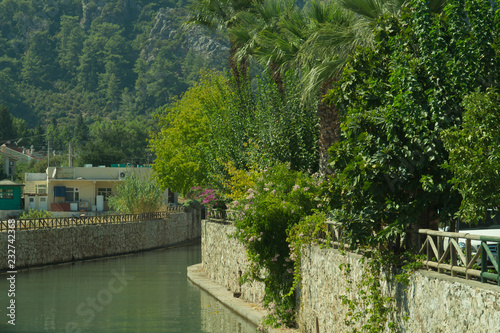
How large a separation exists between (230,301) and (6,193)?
149 feet

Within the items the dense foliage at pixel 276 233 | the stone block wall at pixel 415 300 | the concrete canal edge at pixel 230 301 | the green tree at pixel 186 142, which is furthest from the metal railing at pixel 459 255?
the green tree at pixel 186 142

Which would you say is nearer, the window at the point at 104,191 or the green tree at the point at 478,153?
the green tree at the point at 478,153

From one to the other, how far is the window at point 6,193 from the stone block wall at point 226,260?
35146mm

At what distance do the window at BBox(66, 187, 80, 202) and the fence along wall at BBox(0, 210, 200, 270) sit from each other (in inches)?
703

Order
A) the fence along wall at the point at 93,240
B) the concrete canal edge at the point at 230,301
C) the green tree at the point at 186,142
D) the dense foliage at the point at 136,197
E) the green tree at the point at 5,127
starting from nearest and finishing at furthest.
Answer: the concrete canal edge at the point at 230,301
the fence along wall at the point at 93,240
the green tree at the point at 186,142
the dense foliage at the point at 136,197
the green tree at the point at 5,127

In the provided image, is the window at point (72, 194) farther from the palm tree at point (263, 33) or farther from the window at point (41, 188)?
the palm tree at point (263, 33)

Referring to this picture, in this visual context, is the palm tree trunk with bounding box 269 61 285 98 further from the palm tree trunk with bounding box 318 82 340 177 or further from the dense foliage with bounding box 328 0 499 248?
the dense foliage with bounding box 328 0 499 248

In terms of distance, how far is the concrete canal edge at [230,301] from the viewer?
63.9ft

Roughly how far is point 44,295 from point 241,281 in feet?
36.4

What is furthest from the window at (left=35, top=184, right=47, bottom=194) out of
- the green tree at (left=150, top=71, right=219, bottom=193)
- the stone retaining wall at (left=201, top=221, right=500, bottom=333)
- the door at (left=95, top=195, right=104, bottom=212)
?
the stone retaining wall at (left=201, top=221, right=500, bottom=333)

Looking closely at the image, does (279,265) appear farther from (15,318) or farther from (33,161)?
(33,161)

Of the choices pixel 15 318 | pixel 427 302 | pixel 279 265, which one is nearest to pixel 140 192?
pixel 15 318

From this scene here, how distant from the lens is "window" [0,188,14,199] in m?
62.4

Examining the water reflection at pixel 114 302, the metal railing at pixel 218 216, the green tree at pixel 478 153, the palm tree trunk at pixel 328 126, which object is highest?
the palm tree trunk at pixel 328 126
